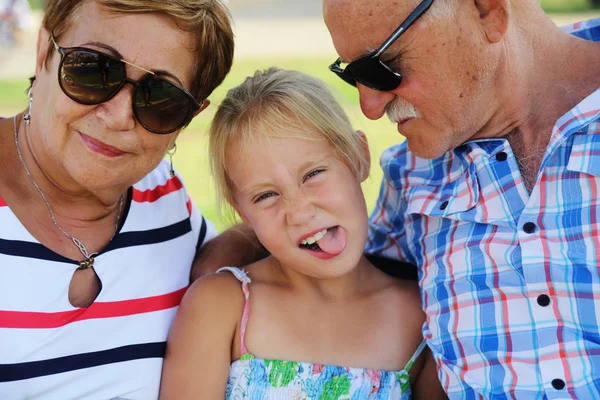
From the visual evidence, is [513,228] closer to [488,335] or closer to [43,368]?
[488,335]

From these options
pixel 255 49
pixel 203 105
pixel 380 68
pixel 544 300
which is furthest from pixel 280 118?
pixel 255 49

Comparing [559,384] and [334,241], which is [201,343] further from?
[559,384]

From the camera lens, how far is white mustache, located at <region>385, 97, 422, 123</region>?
2453 millimetres

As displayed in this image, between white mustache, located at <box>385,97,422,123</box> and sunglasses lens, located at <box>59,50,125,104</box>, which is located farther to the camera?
white mustache, located at <box>385,97,422,123</box>

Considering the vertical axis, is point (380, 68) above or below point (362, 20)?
below

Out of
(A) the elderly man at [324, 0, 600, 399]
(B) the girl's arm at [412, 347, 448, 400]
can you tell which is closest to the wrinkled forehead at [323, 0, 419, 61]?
(A) the elderly man at [324, 0, 600, 399]

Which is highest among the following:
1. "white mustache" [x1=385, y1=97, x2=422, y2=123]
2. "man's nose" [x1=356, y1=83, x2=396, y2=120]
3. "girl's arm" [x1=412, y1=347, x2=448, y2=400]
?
"man's nose" [x1=356, y1=83, x2=396, y2=120]

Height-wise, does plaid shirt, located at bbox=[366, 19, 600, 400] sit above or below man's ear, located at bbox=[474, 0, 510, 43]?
below

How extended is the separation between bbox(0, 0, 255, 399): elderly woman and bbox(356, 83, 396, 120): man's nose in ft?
1.61

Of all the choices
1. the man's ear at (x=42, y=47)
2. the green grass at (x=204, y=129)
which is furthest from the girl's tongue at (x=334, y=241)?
the man's ear at (x=42, y=47)

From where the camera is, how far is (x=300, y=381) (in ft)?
7.78

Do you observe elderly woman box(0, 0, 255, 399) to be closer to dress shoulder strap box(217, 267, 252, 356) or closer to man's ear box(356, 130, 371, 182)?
dress shoulder strap box(217, 267, 252, 356)

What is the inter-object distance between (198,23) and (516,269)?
49.7 inches

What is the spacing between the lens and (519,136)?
98.7 inches
